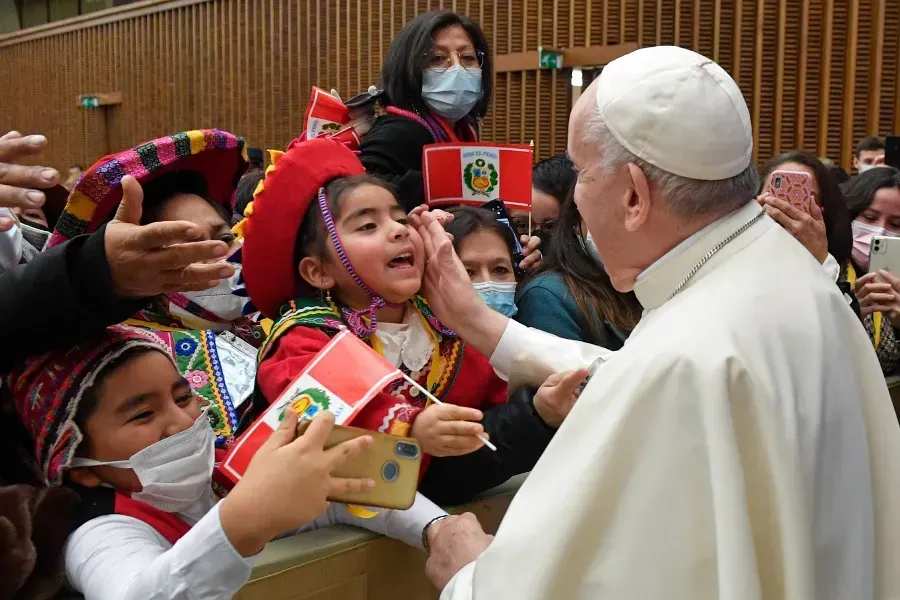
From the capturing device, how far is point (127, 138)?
39.5 feet

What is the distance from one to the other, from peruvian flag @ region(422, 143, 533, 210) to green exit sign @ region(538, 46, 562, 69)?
15.8ft

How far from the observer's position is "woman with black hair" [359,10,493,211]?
297 centimetres

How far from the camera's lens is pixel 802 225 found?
2664 millimetres

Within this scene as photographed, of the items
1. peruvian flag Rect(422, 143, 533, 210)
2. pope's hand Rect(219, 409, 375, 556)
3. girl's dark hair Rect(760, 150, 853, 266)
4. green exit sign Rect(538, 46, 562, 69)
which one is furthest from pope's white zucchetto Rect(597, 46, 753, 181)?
green exit sign Rect(538, 46, 562, 69)

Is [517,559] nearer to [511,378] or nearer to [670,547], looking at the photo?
[670,547]

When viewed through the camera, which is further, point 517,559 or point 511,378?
point 511,378

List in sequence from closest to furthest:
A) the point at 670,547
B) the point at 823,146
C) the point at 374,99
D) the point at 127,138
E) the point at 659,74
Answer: the point at 670,547, the point at 659,74, the point at 374,99, the point at 823,146, the point at 127,138

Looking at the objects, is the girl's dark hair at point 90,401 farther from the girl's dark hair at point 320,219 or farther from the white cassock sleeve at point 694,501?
the white cassock sleeve at point 694,501

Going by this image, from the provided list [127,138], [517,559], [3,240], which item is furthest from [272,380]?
[127,138]

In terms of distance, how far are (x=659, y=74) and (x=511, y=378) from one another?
978 millimetres

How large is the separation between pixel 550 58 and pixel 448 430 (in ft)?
20.2

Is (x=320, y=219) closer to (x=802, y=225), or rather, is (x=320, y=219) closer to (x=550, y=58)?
(x=802, y=225)

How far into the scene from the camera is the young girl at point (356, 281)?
1950mm

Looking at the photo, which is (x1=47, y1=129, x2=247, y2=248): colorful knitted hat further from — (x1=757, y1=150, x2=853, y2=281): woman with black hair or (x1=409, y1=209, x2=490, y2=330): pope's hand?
(x1=757, y1=150, x2=853, y2=281): woman with black hair
